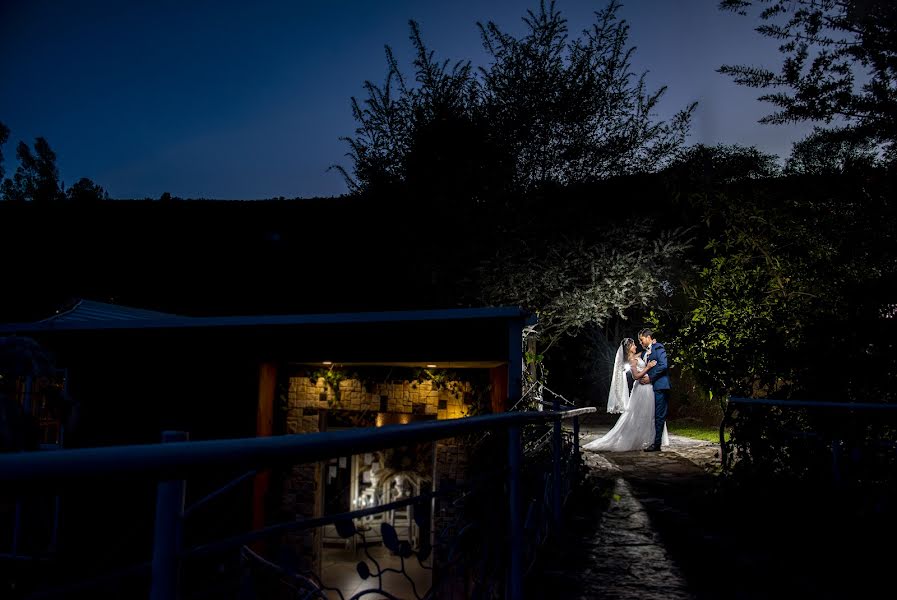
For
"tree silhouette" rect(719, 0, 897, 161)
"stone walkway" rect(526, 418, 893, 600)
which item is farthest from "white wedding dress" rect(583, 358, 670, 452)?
"tree silhouette" rect(719, 0, 897, 161)

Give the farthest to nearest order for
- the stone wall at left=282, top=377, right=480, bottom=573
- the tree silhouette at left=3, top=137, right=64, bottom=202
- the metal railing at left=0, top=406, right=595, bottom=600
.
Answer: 1. the tree silhouette at left=3, top=137, right=64, bottom=202
2. the stone wall at left=282, top=377, right=480, bottom=573
3. the metal railing at left=0, top=406, right=595, bottom=600

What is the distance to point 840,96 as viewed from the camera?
3.77 m

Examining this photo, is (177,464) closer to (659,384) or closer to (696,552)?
(696,552)

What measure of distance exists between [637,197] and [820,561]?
7.93 metres

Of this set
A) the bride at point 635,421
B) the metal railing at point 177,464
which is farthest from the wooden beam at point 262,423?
the metal railing at point 177,464

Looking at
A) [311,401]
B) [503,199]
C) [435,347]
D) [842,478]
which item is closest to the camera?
[842,478]

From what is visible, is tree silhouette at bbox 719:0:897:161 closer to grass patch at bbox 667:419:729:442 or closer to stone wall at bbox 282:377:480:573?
stone wall at bbox 282:377:480:573

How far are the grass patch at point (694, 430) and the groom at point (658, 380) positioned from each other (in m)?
2.61

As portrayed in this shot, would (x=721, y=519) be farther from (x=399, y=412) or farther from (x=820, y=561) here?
(x=399, y=412)

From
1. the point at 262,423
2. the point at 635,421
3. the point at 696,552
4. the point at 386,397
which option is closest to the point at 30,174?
the point at 262,423

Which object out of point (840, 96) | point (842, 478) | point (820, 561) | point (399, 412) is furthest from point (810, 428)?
point (399, 412)

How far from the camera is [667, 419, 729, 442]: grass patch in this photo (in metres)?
10.9

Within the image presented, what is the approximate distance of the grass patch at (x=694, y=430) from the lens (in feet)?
35.7

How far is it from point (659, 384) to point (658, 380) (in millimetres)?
Result: 88
